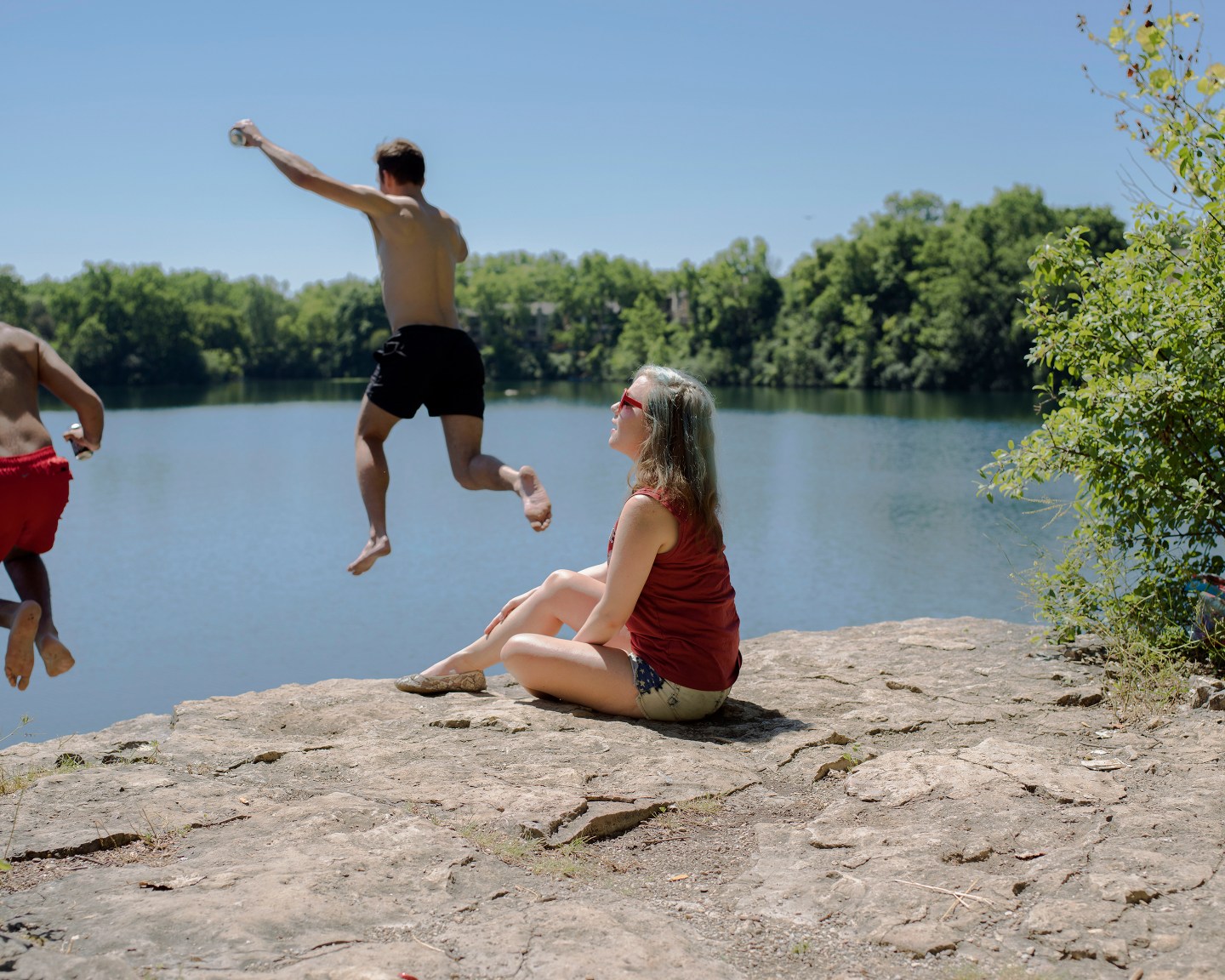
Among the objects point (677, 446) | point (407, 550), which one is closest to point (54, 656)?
point (677, 446)

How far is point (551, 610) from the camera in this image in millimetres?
4559

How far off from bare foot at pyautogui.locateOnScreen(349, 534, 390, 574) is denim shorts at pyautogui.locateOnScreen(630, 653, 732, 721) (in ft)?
4.13

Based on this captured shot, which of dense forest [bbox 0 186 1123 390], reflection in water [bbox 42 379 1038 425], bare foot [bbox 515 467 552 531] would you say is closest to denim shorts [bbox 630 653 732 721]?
bare foot [bbox 515 467 552 531]

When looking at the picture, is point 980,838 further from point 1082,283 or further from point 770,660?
point 1082,283

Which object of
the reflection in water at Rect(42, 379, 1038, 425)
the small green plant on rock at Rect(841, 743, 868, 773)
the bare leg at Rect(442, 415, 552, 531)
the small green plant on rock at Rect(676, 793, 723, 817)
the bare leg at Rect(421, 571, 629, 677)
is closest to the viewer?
the small green plant on rock at Rect(676, 793, 723, 817)

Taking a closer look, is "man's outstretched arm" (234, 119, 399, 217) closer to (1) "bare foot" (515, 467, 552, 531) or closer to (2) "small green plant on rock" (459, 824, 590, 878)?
(1) "bare foot" (515, 467, 552, 531)

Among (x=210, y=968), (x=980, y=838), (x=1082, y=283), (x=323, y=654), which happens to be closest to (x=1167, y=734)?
(x=980, y=838)

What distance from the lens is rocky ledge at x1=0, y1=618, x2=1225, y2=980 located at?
247cm

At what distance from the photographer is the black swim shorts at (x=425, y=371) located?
541cm

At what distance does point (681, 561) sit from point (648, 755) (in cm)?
72

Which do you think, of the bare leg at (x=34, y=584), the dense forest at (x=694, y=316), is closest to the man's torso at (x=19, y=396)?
the bare leg at (x=34, y=584)

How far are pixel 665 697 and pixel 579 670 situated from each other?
0.33m

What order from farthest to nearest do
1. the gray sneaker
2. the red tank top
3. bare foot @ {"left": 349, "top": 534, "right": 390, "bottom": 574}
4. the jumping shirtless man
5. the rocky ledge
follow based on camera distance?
1. the jumping shirtless man
2. bare foot @ {"left": 349, "top": 534, "right": 390, "bottom": 574}
3. the gray sneaker
4. the red tank top
5. the rocky ledge

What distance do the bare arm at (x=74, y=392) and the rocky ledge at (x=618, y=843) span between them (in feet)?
3.65
